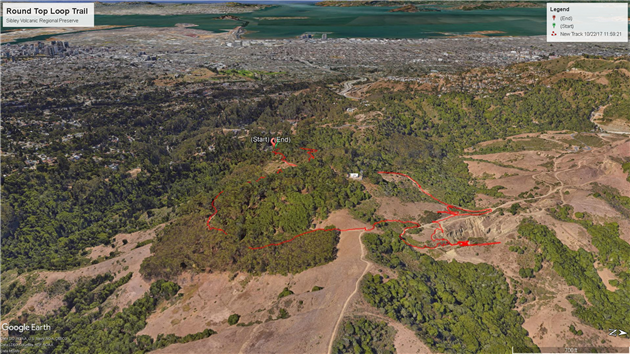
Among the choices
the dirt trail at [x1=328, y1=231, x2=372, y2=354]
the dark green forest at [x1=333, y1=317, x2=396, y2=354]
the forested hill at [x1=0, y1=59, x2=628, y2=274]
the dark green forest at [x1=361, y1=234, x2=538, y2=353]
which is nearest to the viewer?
the dark green forest at [x1=333, y1=317, x2=396, y2=354]

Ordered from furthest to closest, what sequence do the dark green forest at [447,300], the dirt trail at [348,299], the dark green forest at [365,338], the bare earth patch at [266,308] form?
1. the dark green forest at [447,300]
2. the bare earth patch at [266,308]
3. the dirt trail at [348,299]
4. the dark green forest at [365,338]

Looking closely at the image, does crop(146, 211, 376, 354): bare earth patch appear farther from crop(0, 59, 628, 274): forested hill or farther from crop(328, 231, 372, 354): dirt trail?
crop(0, 59, 628, 274): forested hill

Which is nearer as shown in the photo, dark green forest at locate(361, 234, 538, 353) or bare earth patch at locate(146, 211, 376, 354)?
bare earth patch at locate(146, 211, 376, 354)

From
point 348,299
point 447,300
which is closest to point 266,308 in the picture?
point 348,299

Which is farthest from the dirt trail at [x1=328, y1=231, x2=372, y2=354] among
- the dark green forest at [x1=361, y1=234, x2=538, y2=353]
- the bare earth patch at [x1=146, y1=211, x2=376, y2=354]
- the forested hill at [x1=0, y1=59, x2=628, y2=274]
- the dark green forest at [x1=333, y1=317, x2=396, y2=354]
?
the forested hill at [x1=0, y1=59, x2=628, y2=274]

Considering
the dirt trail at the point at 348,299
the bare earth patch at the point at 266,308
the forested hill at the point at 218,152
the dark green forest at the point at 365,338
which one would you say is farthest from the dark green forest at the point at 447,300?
the forested hill at the point at 218,152

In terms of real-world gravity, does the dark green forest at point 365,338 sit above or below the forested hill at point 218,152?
below

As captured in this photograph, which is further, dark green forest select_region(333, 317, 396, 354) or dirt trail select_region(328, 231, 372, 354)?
dirt trail select_region(328, 231, 372, 354)

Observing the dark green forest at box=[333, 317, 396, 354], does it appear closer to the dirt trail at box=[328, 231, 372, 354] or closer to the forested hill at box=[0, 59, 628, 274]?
the dirt trail at box=[328, 231, 372, 354]

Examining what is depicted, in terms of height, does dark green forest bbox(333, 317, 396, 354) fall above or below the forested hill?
below

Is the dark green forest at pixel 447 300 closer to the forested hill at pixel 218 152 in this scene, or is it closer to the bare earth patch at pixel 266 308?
the bare earth patch at pixel 266 308

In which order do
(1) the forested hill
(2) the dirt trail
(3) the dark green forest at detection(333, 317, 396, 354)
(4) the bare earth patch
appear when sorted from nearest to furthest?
(3) the dark green forest at detection(333, 317, 396, 354)
(2) the dirt trail
(4) the bare earth patch
(1) the forested hill

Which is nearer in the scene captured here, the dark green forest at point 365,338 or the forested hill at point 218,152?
A: the dark green forest at point 365,338
